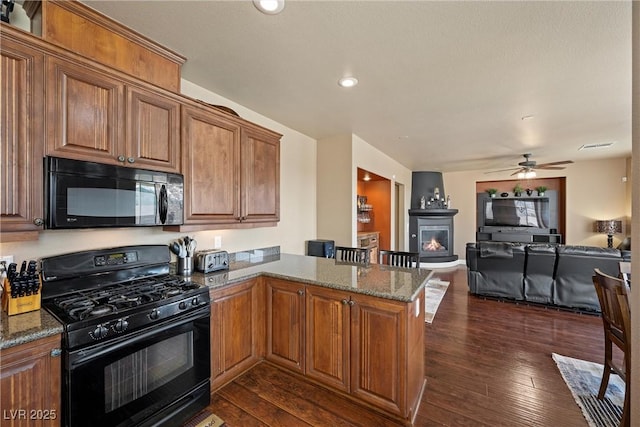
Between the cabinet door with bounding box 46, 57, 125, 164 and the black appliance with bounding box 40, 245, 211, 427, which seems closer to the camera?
the black appliance with bounding box 40, 245, 211, 427

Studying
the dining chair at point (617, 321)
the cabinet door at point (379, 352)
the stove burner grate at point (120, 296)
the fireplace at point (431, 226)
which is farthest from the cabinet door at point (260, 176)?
the fireplace at point (431, 226)

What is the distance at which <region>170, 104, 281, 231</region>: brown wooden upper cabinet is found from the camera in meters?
2.19

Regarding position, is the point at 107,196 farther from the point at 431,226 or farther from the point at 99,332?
the point at 431,226

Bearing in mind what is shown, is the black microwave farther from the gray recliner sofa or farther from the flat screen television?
the flat screen television

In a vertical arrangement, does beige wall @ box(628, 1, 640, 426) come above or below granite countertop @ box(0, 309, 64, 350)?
above

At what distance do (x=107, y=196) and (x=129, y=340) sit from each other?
89cm

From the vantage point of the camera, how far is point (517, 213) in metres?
7.58

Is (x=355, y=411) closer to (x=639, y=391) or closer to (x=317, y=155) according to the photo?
(x=639, y=391)

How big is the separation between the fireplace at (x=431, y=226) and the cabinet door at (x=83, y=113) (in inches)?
281

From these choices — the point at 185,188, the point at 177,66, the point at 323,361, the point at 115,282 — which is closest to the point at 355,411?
the point at 323,361

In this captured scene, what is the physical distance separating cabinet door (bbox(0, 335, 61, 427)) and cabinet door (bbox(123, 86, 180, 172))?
3.68 ft

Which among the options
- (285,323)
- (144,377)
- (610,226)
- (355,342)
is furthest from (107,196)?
(610,226)

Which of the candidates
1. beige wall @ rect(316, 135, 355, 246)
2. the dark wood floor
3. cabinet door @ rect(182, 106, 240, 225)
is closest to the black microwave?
cabinet door @ rect(182, 106, 240, 225)

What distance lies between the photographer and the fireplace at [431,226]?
759 cm
